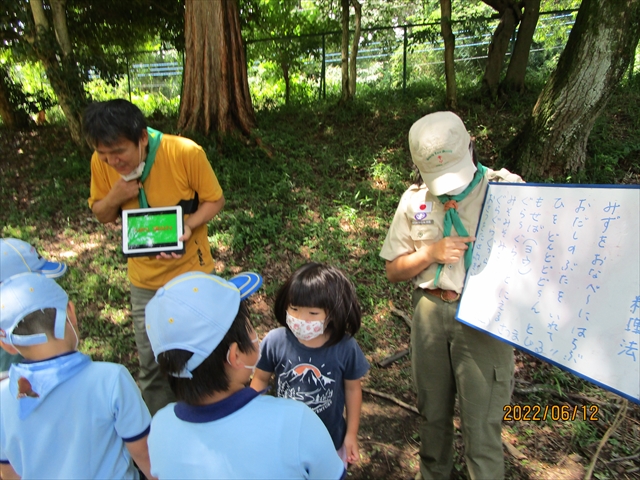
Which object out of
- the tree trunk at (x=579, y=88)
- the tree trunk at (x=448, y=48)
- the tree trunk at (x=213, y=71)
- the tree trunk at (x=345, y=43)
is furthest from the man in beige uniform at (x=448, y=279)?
the tree trunk at (x=345, y=43)

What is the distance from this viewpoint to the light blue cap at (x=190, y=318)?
117cm

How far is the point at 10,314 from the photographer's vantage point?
1.37 m

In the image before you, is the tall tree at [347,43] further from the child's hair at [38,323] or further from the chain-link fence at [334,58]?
the child's hair at [38,323]

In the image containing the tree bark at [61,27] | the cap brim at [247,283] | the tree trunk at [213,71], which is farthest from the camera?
the tree bark at [61,27]

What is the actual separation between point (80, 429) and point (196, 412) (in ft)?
1.75

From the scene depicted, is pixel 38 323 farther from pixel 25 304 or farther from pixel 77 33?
pixel 77 33

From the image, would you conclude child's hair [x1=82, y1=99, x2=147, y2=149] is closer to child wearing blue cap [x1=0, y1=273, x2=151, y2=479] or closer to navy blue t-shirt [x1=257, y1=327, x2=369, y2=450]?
child wearing blue cap [x1=0, y1=273, x2=151, y2=479]

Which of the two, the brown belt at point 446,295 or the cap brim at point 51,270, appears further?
the cap brim at point 51,270

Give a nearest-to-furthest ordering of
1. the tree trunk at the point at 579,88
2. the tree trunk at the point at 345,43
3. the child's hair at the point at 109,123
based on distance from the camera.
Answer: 1. the child's hair at the point at 109,123
2. the tree trunk at the point at 579,88
3. the tree trunk at the point at 345,43

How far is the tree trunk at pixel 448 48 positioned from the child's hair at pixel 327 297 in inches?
271

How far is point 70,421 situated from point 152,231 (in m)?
1.09

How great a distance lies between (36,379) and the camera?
4.45 ft

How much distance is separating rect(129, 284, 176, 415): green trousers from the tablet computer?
32 cm

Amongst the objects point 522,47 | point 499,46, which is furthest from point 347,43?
point 522,47
